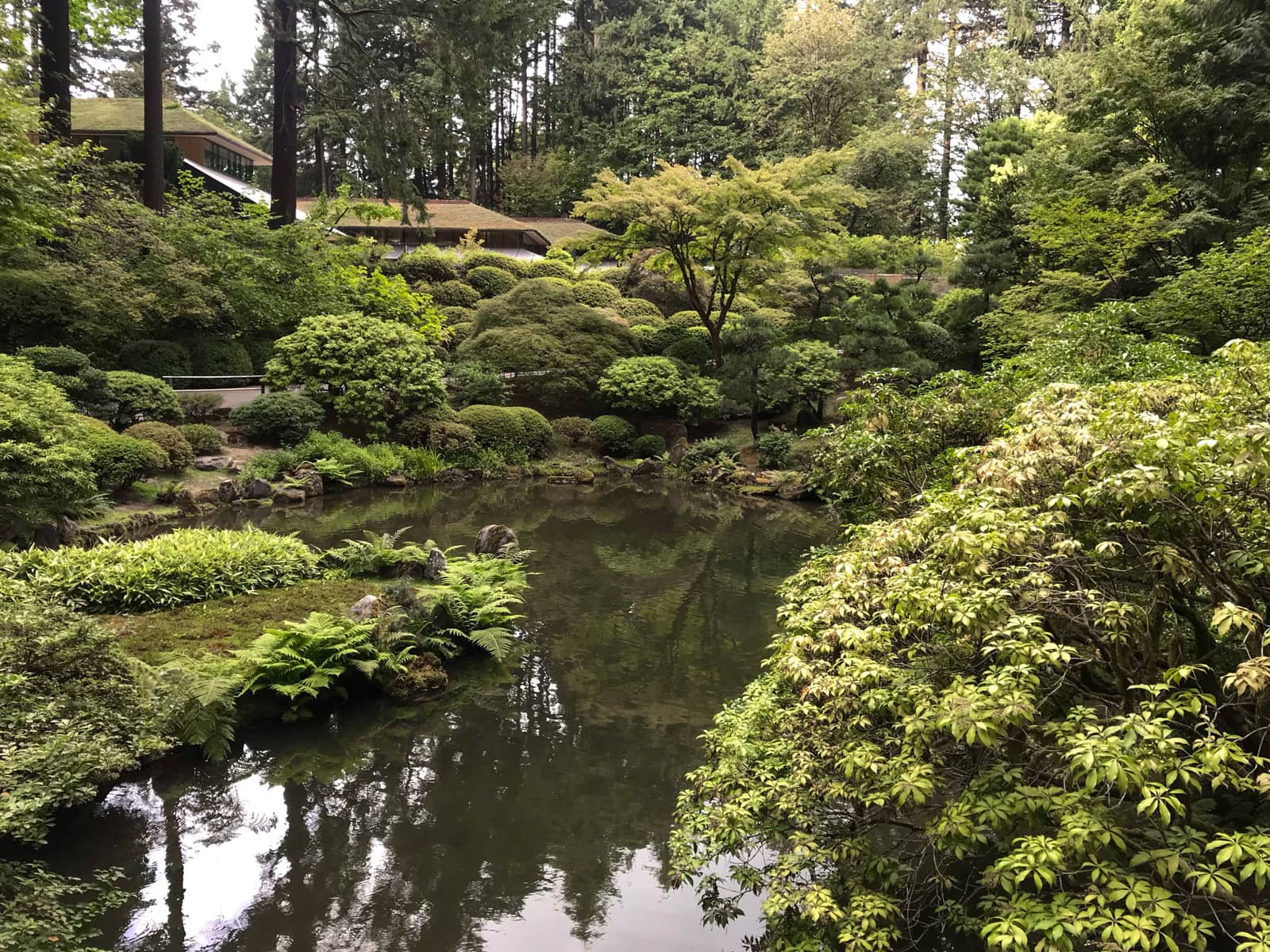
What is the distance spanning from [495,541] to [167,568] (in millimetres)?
3633

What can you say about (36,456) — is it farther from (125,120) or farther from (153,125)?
(125,120)

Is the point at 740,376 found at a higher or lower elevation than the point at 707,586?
higher

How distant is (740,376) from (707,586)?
926cm

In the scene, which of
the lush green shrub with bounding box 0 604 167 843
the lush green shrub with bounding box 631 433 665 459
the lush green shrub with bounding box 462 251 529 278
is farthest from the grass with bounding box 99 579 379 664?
the lush green shrub with bounding box 462 251 529 278

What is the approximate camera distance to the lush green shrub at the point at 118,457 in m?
11.1

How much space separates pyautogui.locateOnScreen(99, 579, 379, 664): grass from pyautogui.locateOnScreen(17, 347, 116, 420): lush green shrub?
7090 mm

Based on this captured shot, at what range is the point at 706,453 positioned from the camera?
18344 mm

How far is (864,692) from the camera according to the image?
3.51m

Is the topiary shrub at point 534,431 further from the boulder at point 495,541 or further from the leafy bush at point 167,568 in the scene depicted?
the leafy bush at point 167,568

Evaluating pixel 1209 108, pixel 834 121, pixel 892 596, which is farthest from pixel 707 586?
pixel 834 121

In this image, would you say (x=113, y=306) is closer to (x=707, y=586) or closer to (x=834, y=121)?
(x=707, y=586)

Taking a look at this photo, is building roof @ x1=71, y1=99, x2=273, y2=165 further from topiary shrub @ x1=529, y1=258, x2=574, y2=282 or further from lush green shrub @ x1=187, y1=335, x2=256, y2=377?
lush green shrub @ x1=187, y1=335, x2=256, y2=377

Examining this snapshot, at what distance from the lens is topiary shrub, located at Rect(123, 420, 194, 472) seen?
12.5m

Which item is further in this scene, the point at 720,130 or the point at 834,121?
the point at 720,130
